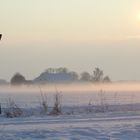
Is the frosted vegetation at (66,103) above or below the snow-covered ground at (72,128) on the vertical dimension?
above

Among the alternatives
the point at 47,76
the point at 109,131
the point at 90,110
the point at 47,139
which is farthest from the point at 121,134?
the point at 47,76

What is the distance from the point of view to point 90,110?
28.8 metres

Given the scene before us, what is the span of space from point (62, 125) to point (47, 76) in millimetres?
115725

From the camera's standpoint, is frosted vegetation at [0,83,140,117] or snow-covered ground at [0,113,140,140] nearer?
snow-covered ground at [0,113,140,140]

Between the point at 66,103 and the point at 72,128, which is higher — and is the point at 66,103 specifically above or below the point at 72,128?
above

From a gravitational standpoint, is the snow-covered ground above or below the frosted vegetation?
below

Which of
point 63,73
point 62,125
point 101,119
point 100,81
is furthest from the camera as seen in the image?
point 63,73

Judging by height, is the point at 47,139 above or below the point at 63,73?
below

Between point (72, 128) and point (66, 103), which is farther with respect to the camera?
point (66, 103)

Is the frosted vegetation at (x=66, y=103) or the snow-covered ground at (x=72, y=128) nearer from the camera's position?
the snow-covered ground at (x=72, y=128)

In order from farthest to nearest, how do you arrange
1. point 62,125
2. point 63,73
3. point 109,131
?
point 63,73 < point 62,125 < point 109,131

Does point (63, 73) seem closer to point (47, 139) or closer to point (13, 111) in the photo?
point (13, 111)

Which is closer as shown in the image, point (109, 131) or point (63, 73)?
point (109, 131)

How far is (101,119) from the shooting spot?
73.6 feet
